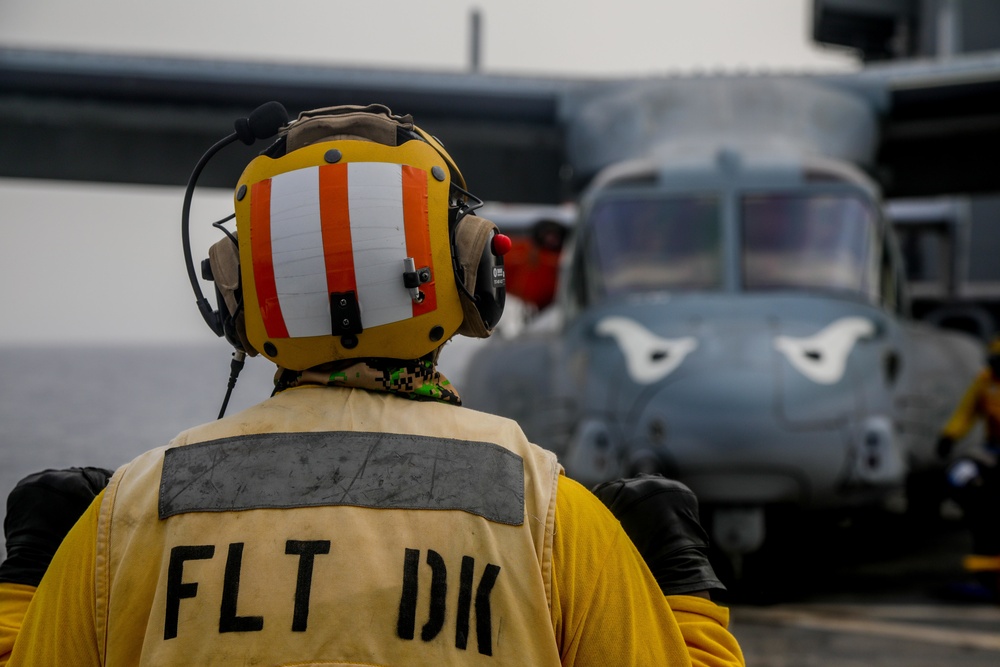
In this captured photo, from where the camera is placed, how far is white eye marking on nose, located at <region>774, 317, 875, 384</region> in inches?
222

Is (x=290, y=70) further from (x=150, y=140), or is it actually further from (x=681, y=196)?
(x=681, y=196)

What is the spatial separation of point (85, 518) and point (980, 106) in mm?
9619

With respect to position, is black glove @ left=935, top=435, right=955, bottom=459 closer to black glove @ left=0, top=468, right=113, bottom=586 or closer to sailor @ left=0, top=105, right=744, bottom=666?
sailor @ left=0, top=105, right=744, bottom=666

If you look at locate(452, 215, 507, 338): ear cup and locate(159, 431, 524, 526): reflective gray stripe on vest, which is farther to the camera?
locate(452, 215, 507, 338): ear cup

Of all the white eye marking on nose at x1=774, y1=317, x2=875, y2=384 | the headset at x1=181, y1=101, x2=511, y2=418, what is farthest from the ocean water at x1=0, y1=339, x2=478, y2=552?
the headset at x1=181, y1=101, x2=511, y2=418

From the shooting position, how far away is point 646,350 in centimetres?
590

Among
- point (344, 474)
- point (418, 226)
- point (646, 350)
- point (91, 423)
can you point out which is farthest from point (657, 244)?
point (91, 423)

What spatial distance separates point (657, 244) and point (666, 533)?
203 inches

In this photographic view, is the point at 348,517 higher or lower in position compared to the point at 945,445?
higher

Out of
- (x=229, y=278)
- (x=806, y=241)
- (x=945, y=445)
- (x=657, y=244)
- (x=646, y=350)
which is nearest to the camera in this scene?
(x=229, y=278)

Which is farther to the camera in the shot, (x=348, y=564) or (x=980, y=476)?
(x=980, y=476)

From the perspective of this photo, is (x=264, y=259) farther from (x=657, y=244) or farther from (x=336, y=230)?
(x=657, y=244)

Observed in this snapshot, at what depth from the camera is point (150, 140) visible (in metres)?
11.0

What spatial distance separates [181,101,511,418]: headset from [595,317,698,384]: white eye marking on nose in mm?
3964
